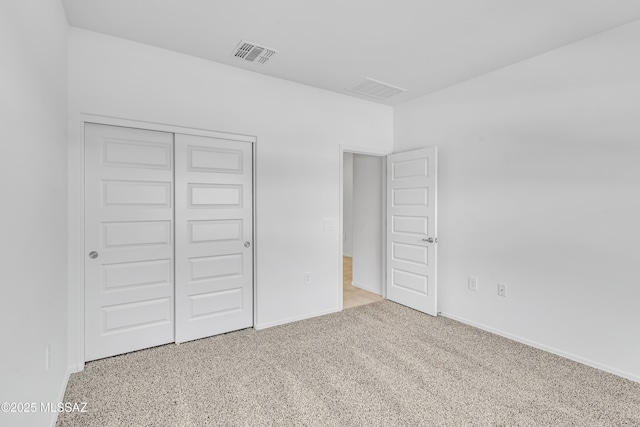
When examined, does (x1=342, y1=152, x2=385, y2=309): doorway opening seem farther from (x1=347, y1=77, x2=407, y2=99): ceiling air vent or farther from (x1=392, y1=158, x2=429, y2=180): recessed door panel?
(x1=347, y1=77, x2=407, y2=99): ceiling air vent

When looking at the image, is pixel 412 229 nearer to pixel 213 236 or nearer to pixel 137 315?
pixel 213 236

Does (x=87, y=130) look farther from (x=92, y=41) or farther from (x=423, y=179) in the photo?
(x=423, y=179)

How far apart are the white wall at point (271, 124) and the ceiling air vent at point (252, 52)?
0.83 feet

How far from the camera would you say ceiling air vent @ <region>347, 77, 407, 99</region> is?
11.6 feet

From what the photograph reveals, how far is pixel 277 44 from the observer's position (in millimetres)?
2703

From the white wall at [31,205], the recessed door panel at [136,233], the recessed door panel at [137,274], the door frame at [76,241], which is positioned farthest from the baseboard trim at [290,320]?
the white wall at [31,205]

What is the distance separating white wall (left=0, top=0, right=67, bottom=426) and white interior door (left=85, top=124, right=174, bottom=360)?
0.34 meters

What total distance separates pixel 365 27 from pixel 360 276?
3.51m

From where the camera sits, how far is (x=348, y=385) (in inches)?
88.6

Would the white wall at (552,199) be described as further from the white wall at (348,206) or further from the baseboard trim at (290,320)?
the white wall at (348,206)

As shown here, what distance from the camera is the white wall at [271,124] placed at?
253 cm

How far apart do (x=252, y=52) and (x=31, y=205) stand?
2123mm

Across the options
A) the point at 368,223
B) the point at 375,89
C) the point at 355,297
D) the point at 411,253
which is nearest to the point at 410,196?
the point at 411,253

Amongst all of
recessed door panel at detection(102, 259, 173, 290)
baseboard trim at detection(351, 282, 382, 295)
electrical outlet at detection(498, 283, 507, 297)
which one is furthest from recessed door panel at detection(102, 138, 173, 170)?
electrical outlet at detection(498, 283, 507, 297)
